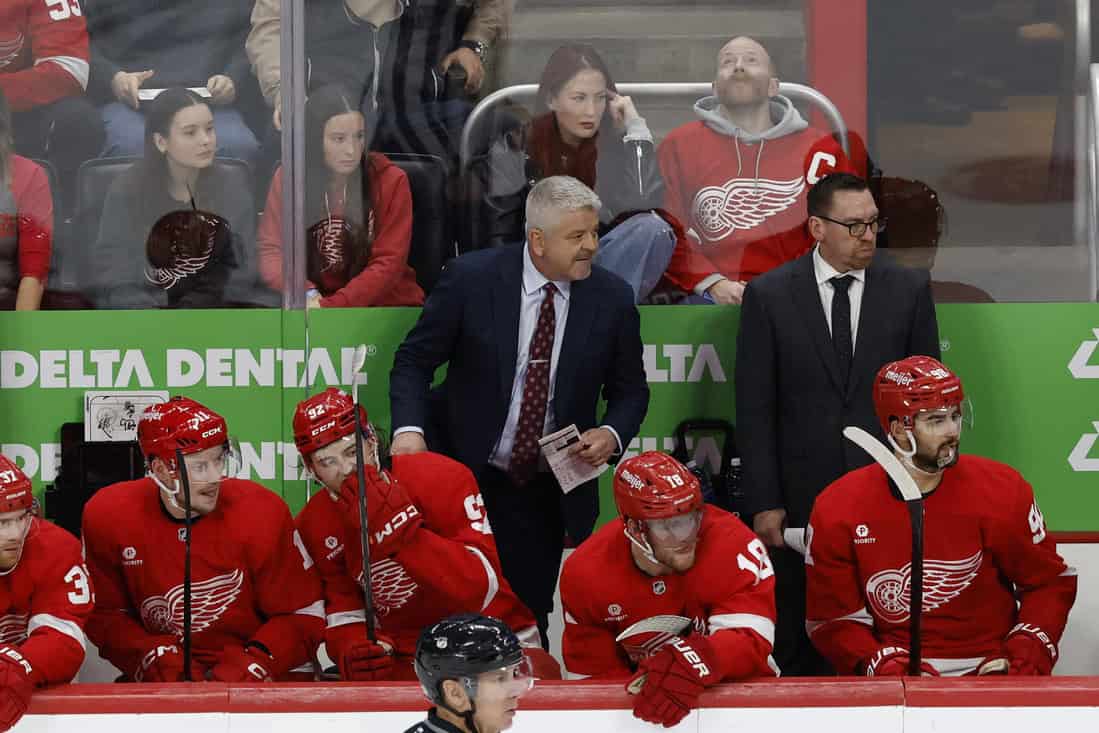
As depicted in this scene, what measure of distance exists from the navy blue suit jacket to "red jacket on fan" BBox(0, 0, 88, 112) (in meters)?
1.24

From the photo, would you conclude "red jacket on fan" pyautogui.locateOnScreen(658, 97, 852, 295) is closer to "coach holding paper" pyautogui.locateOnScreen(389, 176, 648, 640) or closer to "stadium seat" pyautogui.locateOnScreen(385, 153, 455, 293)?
"coach holding paper" pyautogui.locateOnScreen(389, 176, 648, 640)

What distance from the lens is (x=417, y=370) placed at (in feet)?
15.6

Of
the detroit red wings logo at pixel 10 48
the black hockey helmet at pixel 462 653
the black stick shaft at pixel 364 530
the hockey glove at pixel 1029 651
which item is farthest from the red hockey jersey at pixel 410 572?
the detroit red wings logo at pixel 10 48

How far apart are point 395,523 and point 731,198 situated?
A: 5.17 ft

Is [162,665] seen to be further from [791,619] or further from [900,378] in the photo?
[900,378]

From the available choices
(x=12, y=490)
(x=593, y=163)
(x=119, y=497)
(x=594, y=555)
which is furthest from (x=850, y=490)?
(x=12, y=490)

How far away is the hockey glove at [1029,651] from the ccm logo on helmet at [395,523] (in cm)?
139

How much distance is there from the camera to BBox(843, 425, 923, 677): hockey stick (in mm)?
3432

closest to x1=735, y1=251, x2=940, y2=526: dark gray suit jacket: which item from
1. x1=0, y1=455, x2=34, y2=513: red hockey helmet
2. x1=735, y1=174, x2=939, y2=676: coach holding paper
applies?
x1=735, y1=174, x2=939, y2=676: coach holding paper

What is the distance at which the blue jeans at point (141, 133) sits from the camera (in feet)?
16.5

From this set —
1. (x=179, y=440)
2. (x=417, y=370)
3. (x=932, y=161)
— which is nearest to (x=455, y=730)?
(x=179, y=440)

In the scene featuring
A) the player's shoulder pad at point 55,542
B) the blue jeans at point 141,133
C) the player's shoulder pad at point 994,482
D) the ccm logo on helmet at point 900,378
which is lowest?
the player's shoulder pad at point 55,542

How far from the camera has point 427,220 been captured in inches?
199

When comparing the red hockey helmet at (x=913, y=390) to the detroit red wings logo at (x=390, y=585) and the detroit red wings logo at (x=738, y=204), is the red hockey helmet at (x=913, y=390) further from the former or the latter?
the detroit red wings logo at (x=390, y=585)
